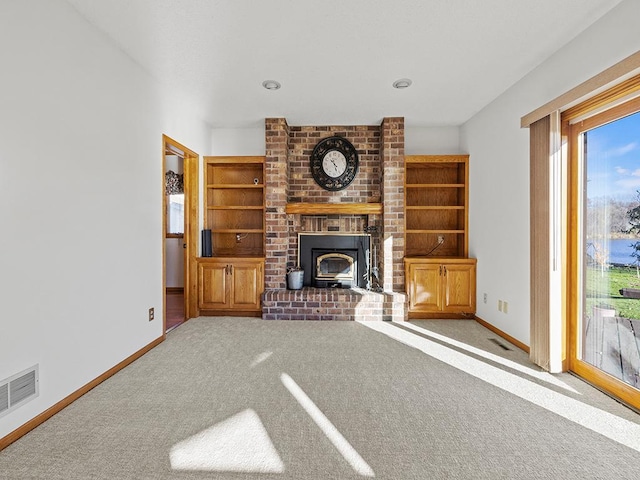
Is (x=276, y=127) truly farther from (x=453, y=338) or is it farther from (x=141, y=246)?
(x=453, y=338)

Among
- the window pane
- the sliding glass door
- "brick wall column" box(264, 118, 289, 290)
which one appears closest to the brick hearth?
"brick wall column" box(264, 118, 289, 290)

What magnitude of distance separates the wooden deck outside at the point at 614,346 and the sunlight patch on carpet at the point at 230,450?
2.36m

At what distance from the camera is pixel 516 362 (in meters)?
2.68

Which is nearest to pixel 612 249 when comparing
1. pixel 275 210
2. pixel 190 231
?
pixel 275 210

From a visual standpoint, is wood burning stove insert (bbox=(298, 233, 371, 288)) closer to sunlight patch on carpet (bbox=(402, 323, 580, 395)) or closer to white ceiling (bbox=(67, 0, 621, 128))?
sunlight patch on carpet (bbox=(402, 323, 580, 395))

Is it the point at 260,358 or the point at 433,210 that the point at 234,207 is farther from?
the point at 433,210

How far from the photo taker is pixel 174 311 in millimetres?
4367

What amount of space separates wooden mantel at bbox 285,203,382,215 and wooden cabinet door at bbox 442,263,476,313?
1.20 meters

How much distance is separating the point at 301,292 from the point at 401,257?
140 centimetres

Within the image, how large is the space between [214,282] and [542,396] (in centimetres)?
355

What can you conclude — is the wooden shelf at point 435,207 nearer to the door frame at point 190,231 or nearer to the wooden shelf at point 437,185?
the wooden shelf at point 437,185

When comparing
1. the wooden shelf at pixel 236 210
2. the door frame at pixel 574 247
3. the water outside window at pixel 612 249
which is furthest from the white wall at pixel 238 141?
the water outside window at pixel 612 249

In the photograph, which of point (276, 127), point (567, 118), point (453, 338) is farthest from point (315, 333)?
point (567, 118)

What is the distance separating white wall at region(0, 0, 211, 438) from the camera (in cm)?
170
